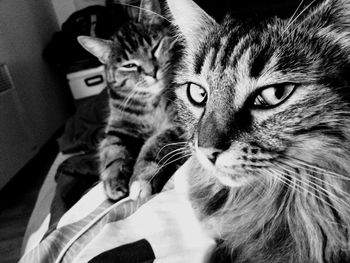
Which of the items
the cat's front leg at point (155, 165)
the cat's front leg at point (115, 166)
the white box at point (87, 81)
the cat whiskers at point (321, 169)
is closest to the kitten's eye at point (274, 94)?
the cat whiskers at point (321, 169)

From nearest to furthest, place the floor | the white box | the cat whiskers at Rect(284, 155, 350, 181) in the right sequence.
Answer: the cat whiskers at Rect(284, 155, 350, 181)
the floor
the white box

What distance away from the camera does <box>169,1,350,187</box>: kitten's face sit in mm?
514

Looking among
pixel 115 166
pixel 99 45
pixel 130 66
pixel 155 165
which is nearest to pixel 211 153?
pixel 155 165

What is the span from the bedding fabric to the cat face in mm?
503

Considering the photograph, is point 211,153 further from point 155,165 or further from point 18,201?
point 18,201

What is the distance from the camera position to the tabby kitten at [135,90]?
3.72ft

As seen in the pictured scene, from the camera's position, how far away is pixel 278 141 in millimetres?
528

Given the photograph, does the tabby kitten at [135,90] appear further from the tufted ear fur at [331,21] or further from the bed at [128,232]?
the tufted ear fur at [331,21]

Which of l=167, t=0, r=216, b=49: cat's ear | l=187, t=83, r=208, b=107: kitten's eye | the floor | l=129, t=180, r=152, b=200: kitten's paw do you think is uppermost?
l=167, t=0, r=216, b=49: cat's ear

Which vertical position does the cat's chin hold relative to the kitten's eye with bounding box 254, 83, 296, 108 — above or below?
below

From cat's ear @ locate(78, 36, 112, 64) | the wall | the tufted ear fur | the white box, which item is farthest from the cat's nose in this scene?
the white box

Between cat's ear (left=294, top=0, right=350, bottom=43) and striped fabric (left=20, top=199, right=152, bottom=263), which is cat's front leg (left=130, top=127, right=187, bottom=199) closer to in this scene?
striped fabric (left=20, top=199, right=152, bottom=263)

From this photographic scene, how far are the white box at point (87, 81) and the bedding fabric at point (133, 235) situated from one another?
1.73m

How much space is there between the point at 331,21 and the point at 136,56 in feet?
2.67
